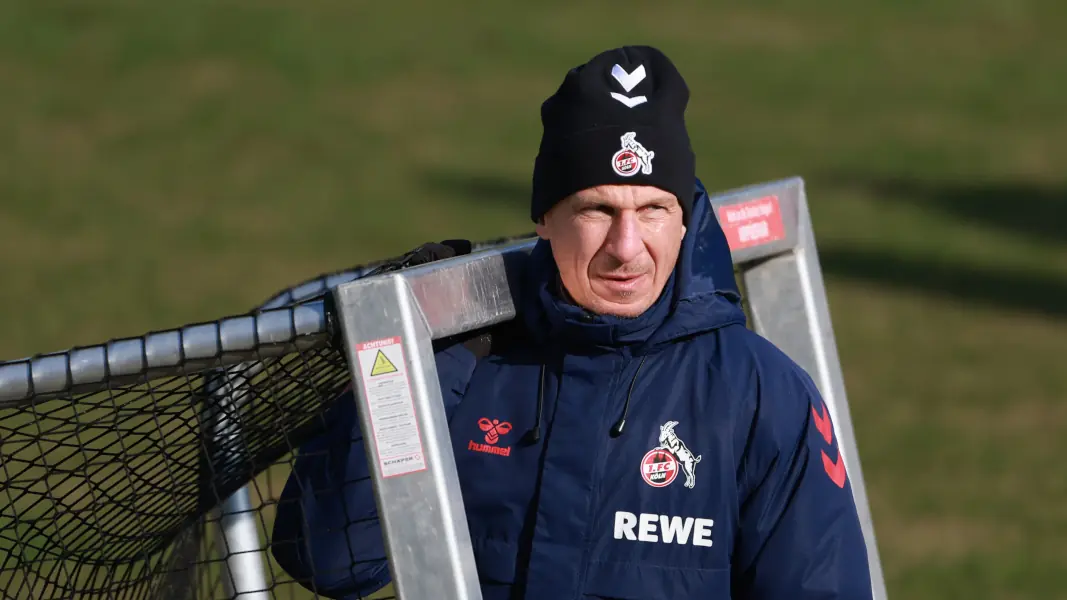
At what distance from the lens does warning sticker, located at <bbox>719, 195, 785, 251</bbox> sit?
9.15ft

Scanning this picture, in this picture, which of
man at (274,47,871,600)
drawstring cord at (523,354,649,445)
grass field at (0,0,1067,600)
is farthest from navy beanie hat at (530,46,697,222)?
grass field at (0,0,1067,600)

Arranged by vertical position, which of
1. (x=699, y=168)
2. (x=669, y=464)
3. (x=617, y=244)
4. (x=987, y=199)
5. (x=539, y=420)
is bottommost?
(x=669, y=464)

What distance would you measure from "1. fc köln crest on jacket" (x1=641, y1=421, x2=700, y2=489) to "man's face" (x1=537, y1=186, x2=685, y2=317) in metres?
0.22

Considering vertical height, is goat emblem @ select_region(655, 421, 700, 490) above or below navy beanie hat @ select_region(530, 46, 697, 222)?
below

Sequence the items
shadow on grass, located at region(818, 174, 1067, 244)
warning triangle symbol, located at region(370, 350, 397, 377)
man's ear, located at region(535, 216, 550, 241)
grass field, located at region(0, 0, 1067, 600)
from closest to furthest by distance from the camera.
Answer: warning triangle symbol, located at region(370, 350, 397, 377)
man's ear, located at region(535, 216, 550, 241)
grass field, located at region(0, 0, 1067, 600)
shadow on grass, located at region(818, 174, 1067, 244)

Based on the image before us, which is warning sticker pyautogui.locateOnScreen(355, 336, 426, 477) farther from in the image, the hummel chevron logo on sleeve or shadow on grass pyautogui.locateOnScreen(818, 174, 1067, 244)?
shadow on grass pyautogui.locateOnScreen(818, 174, 1067, 244)

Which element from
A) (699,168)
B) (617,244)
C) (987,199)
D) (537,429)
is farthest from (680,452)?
(987,199)

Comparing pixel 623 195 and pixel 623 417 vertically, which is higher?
pixel 623 195

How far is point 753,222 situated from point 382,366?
956mm

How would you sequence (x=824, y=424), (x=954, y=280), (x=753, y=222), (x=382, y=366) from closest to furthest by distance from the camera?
(x=382, y=366)
(x=824, y=424)
(x=753, y=222)
(x=954, y=280)

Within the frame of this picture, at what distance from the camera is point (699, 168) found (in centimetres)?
1029

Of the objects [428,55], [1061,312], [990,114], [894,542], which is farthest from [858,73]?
[894,542]

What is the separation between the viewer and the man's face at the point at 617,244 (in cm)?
236

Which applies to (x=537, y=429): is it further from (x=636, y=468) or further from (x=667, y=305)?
(x=667, y=305)
